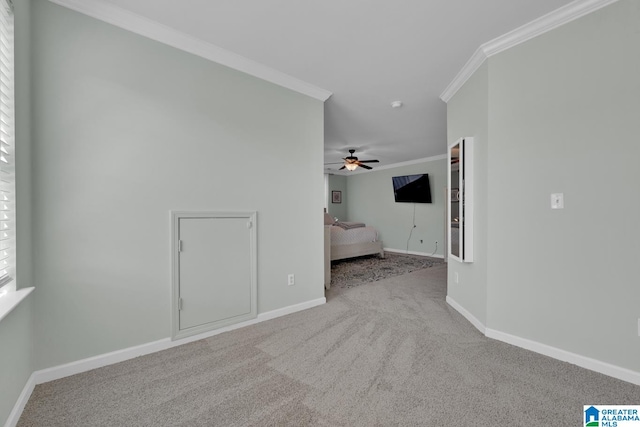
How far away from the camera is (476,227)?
8.66ft

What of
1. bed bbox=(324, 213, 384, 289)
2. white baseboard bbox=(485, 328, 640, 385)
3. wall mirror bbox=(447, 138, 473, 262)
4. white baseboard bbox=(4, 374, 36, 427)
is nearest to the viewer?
white baseboard bbox=(4, 374, 36, 427)

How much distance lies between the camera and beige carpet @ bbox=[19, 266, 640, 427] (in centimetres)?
146

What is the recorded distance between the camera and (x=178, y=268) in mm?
2250

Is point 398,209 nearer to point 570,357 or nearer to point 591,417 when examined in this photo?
point 570,357

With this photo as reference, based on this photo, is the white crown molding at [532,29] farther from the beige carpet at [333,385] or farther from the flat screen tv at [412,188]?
the flat screen tv at [412,188]

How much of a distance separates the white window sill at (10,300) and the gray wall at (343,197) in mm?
7676

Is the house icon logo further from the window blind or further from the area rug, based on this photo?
the window blind

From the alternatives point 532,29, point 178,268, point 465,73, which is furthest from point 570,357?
point 178,268

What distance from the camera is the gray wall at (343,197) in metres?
8.98

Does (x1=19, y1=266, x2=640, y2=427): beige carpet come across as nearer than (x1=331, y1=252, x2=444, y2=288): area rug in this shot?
Yes

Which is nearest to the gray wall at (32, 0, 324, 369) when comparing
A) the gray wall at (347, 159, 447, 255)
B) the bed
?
the bed

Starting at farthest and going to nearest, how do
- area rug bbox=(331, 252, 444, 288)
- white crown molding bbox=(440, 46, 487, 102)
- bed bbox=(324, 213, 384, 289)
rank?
bed bbox=(324, 213, 384, 289) < area rug bbox=(331, 252, 444, 288) < white crown molding bbox=(440, 46, 487, 102)

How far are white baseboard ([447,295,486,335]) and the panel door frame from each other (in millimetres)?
2114

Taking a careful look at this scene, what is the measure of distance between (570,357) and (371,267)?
11.9ft
